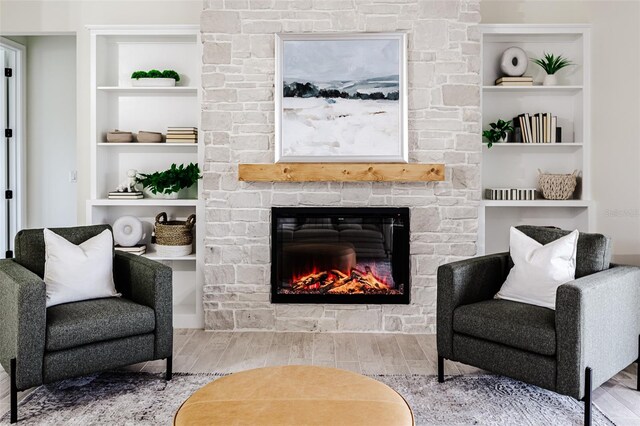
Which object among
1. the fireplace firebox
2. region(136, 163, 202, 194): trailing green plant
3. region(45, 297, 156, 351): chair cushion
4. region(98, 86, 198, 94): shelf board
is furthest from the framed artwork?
region(45, 297, 156, 351): chair cushion

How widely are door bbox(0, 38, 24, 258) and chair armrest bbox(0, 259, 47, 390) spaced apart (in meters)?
2.95

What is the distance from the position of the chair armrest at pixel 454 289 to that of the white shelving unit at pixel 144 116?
6.90 feet

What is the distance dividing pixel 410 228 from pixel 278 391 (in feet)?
7.58

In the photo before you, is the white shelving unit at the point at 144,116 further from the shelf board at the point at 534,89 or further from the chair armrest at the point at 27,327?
the shelf board at the point at 534,89

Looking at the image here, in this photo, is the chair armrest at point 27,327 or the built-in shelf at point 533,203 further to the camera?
the built-in shelf at point 533,203

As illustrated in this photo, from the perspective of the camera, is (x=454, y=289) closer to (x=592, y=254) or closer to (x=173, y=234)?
(x=592, y=254)

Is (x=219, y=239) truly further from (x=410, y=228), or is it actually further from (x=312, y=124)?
(x=410, y=228)

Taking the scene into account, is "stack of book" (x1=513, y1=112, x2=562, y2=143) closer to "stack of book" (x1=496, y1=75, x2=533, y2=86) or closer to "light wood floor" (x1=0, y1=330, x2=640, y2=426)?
"stack of book" (x1=496, y1=75, x2=533, y2=86)

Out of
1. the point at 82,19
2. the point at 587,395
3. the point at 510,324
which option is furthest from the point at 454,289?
the point at 82,19

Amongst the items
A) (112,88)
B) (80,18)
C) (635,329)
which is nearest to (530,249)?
(635,329)

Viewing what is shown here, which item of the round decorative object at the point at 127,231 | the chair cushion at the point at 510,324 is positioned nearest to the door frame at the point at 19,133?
the round decorative object at the point at 127,231

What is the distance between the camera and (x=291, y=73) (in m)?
4.11

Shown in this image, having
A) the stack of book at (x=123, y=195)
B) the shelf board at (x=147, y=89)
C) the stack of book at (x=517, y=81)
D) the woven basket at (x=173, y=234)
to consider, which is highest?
the stack of book at (x=517, y=81)

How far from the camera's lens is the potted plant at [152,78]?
4.36 metres
